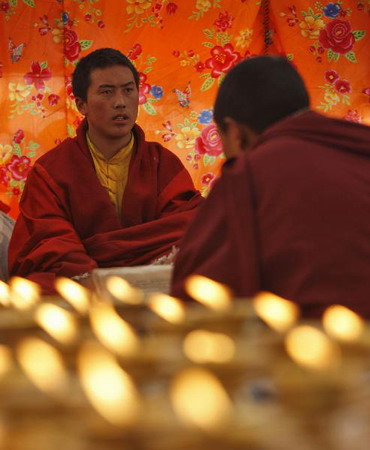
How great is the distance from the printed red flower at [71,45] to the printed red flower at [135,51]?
25 cm

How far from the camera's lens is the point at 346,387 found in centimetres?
50

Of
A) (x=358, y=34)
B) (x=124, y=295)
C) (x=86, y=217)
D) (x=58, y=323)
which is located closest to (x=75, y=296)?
(x=124, y=295)

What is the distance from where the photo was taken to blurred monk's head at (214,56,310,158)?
1.71m

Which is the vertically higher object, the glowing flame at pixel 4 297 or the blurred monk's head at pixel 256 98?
the blurred monk's head at pixel 256 98

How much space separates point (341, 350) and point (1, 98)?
3.21 meters

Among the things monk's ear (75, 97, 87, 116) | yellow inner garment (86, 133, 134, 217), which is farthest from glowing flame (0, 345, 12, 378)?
monk's ear (75, 97, 87, 116)

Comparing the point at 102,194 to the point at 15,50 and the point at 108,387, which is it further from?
the point at 108,387

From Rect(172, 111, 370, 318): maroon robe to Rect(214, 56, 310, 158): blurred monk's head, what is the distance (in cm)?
16

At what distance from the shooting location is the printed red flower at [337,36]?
3.92 m

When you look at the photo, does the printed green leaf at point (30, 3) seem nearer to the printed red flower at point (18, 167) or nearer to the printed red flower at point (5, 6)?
the printed red flower at point (5, 6)

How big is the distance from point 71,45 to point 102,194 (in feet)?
3.69

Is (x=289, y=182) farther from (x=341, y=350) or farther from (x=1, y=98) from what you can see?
(x=1, y=98)

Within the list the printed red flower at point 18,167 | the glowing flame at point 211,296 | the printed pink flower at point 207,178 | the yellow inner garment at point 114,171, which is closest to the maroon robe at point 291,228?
the glowing flame at point 211,296

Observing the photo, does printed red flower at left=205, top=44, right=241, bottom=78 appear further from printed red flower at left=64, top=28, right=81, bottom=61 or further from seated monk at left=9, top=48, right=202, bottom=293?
seated monk at left=9, top=48, right=202, bottom=293
